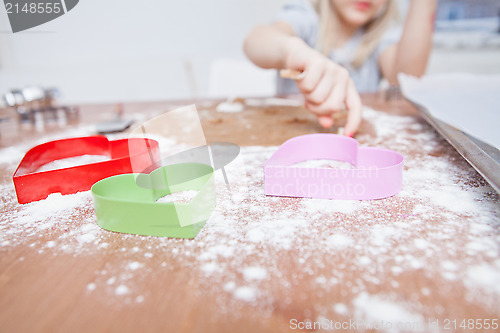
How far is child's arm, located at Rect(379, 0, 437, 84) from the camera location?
1162mm

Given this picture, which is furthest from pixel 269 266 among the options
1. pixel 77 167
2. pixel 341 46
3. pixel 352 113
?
pixel 341 46

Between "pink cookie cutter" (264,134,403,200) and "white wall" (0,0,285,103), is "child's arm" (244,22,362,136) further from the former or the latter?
"white wall" (0,0,285,103)

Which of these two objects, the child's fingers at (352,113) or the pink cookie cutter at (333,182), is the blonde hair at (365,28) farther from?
the pink cookie cutter at (333,182)

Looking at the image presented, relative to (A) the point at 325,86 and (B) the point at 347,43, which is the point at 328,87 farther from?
(B) the point at 347,43

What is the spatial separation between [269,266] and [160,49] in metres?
2.28

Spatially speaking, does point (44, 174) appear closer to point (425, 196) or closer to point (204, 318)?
point (204, 318)

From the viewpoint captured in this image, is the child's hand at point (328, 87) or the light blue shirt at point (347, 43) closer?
the child's hand at point (328, 87)

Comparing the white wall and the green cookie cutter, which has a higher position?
the white wall

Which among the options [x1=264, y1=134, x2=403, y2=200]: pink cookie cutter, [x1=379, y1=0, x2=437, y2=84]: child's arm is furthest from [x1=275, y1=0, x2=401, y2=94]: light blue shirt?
Result: [x1=264, y1=134, x2=403, y2=200]: pink cookie cutter

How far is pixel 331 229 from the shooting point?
0.32m

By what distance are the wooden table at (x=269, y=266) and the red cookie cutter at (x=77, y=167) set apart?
0.01 metres

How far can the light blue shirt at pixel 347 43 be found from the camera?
4.18ft

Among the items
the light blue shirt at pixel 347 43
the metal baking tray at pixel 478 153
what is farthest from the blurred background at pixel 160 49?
the metal baking tray at pixel 478 153

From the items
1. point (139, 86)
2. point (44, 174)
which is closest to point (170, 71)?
point (139, 86)
